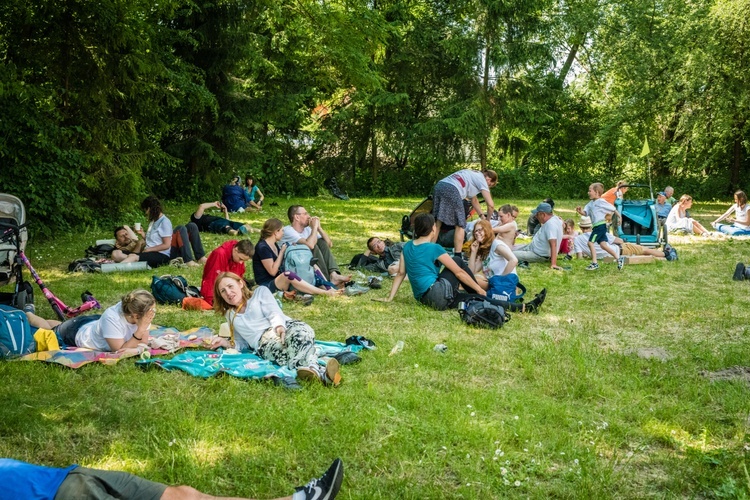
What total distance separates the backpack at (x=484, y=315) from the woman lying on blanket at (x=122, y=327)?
307 cm

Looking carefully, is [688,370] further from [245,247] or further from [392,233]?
[392,233]

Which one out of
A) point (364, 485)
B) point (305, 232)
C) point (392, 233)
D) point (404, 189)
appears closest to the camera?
point (364, 485)

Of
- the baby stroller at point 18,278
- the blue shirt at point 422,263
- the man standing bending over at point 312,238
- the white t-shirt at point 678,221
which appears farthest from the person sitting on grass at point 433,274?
the white t-shirt at point 678,221

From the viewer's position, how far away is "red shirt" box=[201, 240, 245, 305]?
7965mm

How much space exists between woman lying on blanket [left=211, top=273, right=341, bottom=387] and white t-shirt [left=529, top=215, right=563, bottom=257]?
6188mm

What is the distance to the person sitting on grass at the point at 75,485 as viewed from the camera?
2.82 m

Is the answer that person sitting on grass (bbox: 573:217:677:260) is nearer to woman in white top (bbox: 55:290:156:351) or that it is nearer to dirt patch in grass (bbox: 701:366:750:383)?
dirt patch in grass (bbox: 701:366:750:383)

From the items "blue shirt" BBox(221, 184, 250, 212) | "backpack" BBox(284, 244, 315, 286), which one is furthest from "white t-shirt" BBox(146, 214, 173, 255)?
"blue shirt" BBox(221, 184, 250, 212)

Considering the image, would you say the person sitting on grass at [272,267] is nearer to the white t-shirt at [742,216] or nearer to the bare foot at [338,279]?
the bare foot at [338,279]

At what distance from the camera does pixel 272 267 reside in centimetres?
830

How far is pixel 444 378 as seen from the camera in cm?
520

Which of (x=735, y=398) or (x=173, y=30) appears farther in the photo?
(x=173, y=30)

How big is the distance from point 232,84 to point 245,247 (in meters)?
13.9

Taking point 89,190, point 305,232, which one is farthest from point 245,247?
point 89,190
